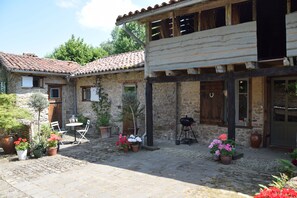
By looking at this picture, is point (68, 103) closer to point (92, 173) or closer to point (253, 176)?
point (92, 173)

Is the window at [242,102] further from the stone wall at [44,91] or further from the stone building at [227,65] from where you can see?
the stone wall at [44,91]

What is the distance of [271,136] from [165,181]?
4.79m

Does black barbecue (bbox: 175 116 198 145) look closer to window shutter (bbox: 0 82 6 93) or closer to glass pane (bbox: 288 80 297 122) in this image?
glass pane (bbox: 288 80 297 122)

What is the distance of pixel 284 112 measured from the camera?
7.86 metres

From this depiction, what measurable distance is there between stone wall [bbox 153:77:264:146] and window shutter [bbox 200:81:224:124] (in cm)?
17

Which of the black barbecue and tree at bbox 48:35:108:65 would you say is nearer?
the black barbecue

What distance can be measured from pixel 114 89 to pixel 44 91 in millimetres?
3768

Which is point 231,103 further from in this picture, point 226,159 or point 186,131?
point 186,131

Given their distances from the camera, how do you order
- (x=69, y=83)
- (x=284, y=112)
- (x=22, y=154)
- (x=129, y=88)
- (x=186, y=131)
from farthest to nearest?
(x=69, y=83), (x=129, y=88), (x=186, y=131), (x=284, y=112), (x=22, y=154)

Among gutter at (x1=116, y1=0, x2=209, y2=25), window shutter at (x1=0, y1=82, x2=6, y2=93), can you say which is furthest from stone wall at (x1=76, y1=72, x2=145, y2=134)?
window shutter at (x1=0, y1=82, x2=6, y2=93)

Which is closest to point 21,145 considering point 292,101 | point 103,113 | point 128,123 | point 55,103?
point 128,123

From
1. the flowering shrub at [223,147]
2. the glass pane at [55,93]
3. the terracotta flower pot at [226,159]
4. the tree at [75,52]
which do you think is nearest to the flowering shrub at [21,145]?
the glass pane at [55,93]

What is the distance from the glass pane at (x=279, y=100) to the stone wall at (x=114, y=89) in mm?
5030

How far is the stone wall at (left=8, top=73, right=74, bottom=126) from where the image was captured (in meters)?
11.3
